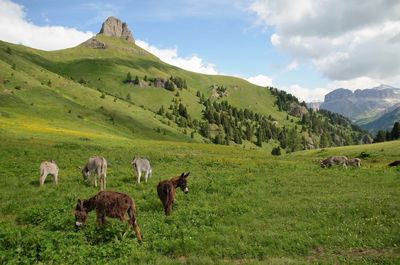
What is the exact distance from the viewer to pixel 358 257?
15.4 meters

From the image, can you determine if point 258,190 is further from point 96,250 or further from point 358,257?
point 96,250

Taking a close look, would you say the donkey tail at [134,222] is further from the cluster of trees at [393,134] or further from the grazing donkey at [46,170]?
the cluster of trees at [393,134]

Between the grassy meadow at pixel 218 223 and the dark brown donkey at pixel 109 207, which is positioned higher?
the dark brown donkey at pixel 109 207

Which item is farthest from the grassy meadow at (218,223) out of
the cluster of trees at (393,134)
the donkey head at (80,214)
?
the cluster of trees at (393,134)

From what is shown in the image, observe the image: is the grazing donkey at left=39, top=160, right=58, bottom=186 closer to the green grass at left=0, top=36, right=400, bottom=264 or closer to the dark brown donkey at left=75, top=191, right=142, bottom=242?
the green grass at left=0, top=36, right=400, bottom=264

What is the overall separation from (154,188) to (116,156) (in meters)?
19.2

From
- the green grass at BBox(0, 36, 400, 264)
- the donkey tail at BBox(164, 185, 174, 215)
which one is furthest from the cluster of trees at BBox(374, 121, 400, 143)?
the donkey tail at BBox(164, 185, 174, 215)

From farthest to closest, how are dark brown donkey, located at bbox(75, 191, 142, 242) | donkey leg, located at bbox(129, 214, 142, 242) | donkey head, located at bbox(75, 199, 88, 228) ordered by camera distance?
donkey head, located at bbox(75, 199, 88, 228) → dark brown donkey, located at bbox(75, 191, 142, 242) → donkey leg, located at bbox(129, 214, 142, 242)

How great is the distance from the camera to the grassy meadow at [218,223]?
15.0 meters

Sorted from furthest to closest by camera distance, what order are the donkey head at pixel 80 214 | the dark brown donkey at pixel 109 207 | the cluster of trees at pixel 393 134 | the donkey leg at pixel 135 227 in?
the cluster of trees at pixel 393 134, the donkey head at pixel 80 214, the dark brown donkey at pixel 109 207, the donkey leg at pixel 135 227

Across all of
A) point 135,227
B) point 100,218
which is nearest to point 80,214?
point 100,218

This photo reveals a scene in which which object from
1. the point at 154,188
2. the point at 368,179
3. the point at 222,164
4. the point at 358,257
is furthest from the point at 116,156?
the point at 358,257

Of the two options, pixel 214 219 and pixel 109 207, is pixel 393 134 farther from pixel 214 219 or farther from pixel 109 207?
pixel 109 207

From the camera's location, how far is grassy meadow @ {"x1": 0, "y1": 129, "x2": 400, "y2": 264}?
15.0 metres
